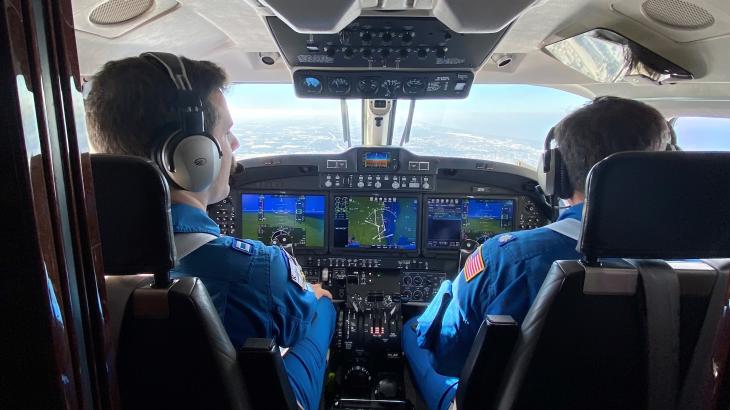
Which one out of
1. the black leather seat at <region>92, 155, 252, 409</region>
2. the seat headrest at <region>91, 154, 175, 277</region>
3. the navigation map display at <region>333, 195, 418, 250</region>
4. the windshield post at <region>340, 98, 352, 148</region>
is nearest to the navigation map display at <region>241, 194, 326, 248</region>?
the navigation map display at <region>333, 195, 418, 250</region>

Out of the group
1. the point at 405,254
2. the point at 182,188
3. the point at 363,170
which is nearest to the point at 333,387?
the point at 405,254

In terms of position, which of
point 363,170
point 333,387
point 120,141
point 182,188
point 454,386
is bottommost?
point 333,387

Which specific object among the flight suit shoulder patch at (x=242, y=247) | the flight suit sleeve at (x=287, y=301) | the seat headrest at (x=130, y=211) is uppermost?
the seat headrest at (x=130, y=211)

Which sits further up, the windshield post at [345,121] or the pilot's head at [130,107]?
the pilot's head at [130,107]

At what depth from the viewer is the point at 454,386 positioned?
1575 millimetres

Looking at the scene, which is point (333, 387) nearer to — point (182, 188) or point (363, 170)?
point (363, 170)

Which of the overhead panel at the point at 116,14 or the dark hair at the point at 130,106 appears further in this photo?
the overhead panel at the point at 116,14

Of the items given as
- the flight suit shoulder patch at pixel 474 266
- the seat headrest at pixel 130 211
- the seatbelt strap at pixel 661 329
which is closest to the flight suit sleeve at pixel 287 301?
the seat headrest at pixel 130 211

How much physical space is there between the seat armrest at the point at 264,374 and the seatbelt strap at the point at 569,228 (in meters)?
0.80

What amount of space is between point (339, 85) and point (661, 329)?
1.48 m

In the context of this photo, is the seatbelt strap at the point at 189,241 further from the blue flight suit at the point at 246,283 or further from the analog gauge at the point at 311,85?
the analog gauge at the point at 311,85

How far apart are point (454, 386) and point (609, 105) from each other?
1023 mm

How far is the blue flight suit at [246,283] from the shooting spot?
3.54 feet

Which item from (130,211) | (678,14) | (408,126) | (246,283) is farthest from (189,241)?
(408,126)
